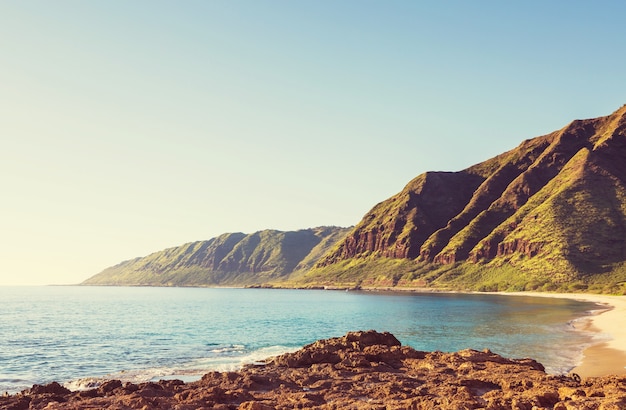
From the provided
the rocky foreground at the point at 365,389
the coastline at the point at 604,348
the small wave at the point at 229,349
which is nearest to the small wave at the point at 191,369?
the small wave at the point at 229,349

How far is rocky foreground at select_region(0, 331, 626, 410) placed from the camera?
62.1 ft

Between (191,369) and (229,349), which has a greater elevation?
(191,369)

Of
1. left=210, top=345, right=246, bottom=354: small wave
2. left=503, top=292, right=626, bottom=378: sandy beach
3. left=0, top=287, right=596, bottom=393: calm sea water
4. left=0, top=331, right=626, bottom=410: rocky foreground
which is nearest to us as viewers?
left=0, top=331, right=626, bottom=410: rocky foreground

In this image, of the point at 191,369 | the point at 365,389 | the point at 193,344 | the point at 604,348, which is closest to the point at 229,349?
the point at 193,344

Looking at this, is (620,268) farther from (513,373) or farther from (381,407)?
(381,407)

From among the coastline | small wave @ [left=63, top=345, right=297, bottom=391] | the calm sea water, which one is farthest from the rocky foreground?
the calm sea water

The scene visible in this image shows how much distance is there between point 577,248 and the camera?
19025 cm

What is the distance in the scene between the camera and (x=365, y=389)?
23188 mm

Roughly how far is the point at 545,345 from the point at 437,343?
10908 mm

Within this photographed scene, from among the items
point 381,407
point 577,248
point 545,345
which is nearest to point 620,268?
point 577,248

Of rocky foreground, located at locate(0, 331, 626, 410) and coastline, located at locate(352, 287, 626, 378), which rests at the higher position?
rocky foreground, located at locate(0, 331, 626, 410)

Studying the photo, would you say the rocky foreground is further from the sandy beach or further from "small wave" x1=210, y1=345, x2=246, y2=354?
"small wave" x1=210, y1=345, x2=246, y2=354

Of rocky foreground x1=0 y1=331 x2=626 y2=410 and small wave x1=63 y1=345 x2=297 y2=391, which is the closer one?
rocky foreground x1=0 y1=331 x2=626 y2=410

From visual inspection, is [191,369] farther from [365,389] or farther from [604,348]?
[604,348]
